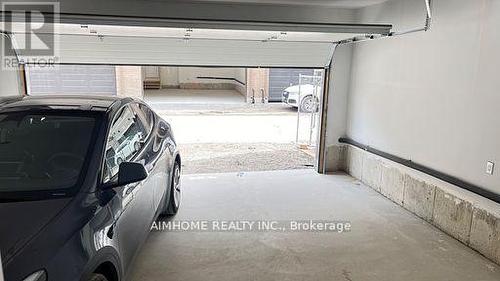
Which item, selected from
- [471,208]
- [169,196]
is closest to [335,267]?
[471,208]

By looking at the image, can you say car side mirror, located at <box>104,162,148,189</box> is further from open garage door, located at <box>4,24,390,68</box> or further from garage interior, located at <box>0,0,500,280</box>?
open garage door, located at <box>4,24,390,68</box>

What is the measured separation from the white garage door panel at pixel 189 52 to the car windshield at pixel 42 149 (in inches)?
128

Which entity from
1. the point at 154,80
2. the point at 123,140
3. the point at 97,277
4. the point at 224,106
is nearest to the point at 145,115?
the point at 123,140

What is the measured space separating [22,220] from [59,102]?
1.32m

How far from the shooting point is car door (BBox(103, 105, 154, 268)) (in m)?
2.39

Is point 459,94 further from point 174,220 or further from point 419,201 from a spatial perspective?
point 174,220

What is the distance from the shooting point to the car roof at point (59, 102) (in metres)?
2.78

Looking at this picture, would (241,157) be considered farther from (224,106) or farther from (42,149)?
(224,106)

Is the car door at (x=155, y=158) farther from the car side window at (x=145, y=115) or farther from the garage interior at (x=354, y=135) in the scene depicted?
the garage interior at (x=354, y=135)

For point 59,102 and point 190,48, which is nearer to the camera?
point 59,102

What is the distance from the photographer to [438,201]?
14.0 ft

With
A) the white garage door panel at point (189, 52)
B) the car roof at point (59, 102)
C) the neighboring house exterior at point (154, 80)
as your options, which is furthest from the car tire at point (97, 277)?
the neighboring house exterior at point (154, 80)

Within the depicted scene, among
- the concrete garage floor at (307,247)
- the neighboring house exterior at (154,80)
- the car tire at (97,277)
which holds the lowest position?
the concrete garage floor at (307,247)

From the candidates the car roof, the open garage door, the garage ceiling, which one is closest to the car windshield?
the car roof
